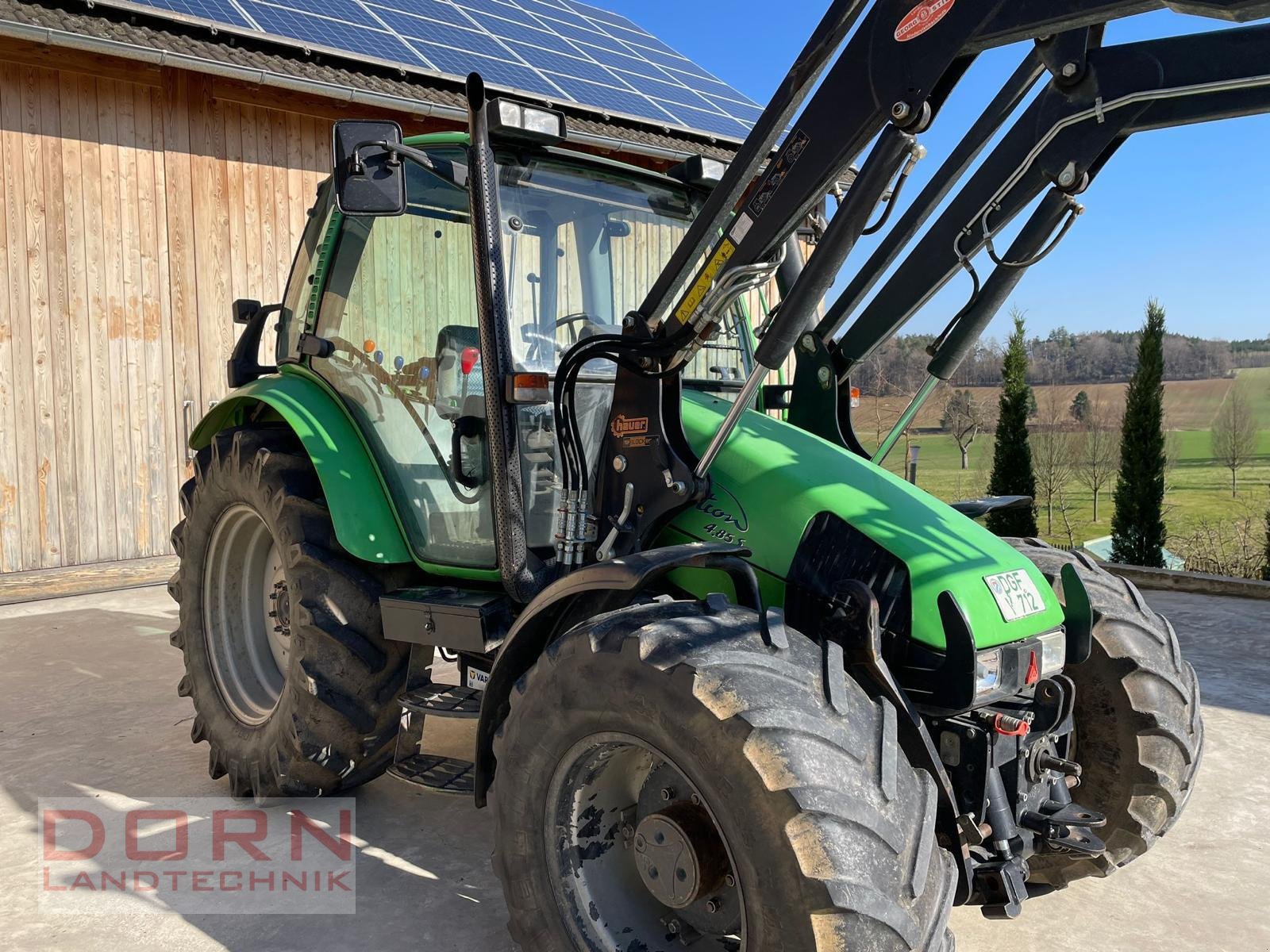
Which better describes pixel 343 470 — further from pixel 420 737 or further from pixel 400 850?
pixel 400 850

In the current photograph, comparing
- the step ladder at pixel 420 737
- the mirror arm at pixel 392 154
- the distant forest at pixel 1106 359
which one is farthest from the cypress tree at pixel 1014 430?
the mirror arm at pixel 392 154

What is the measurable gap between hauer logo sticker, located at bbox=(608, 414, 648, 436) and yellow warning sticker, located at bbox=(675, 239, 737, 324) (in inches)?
13.1

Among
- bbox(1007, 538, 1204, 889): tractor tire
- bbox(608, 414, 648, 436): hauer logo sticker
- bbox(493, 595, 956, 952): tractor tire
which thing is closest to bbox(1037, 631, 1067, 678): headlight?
bbox(1007, 538, 1204, 889): tractor tire

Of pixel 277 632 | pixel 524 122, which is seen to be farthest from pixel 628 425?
pixel 277 632

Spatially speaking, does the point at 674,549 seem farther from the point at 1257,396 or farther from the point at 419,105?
the point at 1257,396

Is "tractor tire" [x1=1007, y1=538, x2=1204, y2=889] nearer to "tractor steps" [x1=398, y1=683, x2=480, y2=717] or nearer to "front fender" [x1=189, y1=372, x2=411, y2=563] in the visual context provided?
"tractor steps" [x1=398, y1=683, x2=480, y2=717]

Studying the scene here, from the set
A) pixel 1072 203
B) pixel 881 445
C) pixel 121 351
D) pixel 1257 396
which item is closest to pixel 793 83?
pixel 1072 203

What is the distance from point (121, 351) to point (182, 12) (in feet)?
8.02

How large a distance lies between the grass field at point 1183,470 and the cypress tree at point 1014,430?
0.58 metres

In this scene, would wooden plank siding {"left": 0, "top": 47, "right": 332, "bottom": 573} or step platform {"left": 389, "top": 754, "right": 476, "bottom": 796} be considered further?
wooden plank siding {"left": 0, "top": 47, "right": 332, "bottom": 573}

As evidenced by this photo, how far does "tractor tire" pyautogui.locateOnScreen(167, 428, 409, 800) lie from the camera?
346 centimetres

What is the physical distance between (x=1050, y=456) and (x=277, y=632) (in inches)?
364

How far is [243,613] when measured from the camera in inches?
165

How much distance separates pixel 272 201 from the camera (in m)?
8.48
